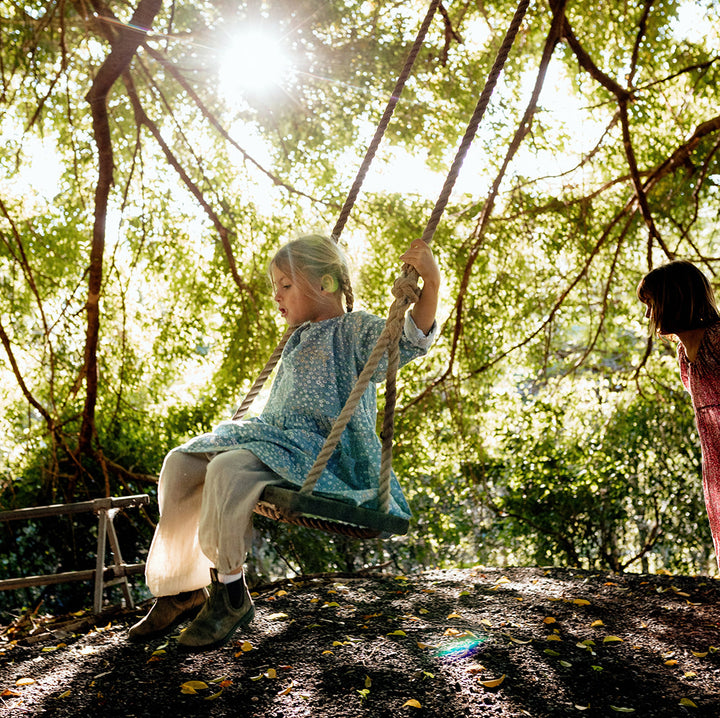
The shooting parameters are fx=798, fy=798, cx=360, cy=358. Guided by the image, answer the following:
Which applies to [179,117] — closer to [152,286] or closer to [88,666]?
[152,286]

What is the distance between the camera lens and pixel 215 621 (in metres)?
1.94

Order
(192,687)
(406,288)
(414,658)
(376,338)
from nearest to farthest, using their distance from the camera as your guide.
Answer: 1. (406,288)
2. (376,338)
3. (192,687)
4. (414,658)

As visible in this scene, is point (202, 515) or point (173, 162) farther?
point (173, 162)

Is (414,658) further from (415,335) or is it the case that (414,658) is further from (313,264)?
(313,264)

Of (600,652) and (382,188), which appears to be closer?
(600,652)

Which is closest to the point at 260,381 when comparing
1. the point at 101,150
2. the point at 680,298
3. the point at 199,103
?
the point at 680,298

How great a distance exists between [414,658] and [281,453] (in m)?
1.25

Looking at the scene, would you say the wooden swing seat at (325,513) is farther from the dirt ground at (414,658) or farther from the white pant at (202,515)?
the dirt ground at (414,658)

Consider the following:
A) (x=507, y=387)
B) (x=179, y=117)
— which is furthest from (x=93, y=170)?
(x=507, y=387)

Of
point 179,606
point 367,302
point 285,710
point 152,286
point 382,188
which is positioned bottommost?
point 285,710

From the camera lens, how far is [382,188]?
5.76 metres

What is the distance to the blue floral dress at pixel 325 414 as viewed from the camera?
2.07m

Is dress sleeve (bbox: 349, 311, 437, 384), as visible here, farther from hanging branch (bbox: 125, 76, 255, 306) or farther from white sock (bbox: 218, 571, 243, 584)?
hanging branch (bbox: 125, 76, 255, 306)

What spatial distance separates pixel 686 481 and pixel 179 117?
174 inches
